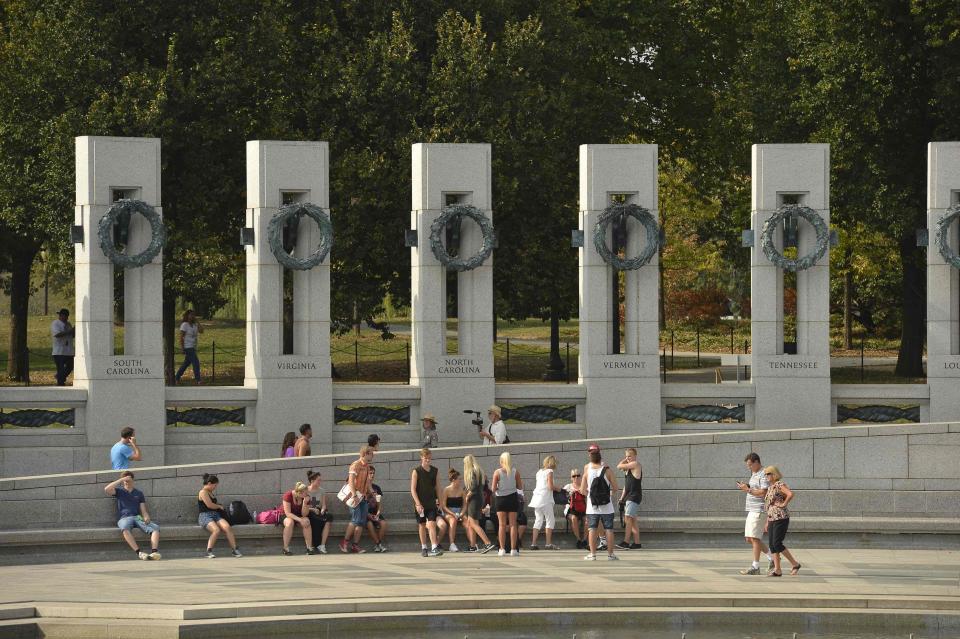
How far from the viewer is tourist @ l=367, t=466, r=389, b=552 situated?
26625mm

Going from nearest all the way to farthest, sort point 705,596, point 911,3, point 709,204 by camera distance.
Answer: point 705,596 < point 911,3 < point 709,204

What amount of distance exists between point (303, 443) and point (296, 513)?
7.58ft

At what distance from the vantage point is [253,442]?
3067 cm

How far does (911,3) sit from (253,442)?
2069cm

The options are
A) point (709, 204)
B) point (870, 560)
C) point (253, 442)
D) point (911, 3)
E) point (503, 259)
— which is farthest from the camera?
point (709, 204)

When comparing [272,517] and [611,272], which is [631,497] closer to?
[272,517]

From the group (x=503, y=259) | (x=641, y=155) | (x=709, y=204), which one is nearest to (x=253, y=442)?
(x=641, y=155)

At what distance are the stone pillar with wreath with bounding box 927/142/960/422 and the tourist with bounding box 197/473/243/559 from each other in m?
13.5

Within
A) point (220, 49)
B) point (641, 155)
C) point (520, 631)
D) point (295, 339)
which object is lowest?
point (520, 631)

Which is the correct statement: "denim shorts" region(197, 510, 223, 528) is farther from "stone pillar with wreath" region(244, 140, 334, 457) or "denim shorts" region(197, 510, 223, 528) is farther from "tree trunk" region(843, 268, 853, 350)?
"tree trunk" region(843, 268, 853, 350)

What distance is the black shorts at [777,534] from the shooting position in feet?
78.8

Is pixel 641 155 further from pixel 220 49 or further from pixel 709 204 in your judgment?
pixel 709 204

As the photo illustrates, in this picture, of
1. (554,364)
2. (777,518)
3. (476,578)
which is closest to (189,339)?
(554,364)

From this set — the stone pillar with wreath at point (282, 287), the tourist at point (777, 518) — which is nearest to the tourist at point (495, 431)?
the stone pillar with wreath at point (282, 287)
